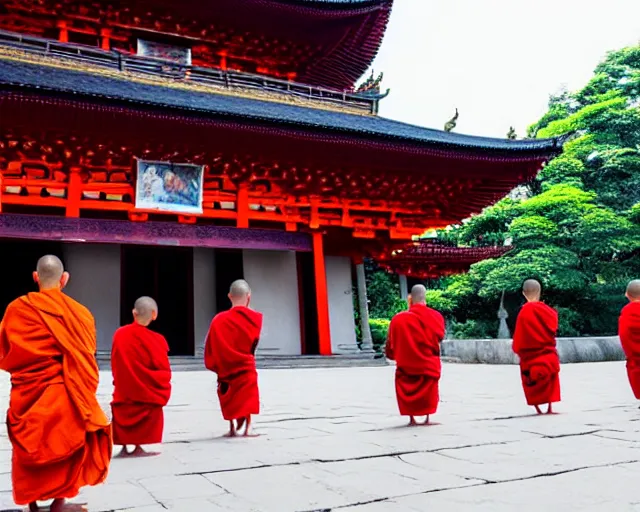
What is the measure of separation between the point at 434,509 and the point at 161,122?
29.9 feet

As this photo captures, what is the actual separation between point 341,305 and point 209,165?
481 cm

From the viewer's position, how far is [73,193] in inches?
429

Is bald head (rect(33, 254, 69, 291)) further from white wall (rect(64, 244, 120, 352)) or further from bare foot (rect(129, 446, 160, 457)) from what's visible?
white wall (rect(64, 244, 120, 352))

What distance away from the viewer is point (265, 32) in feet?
48.4

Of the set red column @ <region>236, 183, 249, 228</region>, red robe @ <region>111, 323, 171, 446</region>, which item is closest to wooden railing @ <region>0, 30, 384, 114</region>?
red column @ <region>236, 183, 249, 228</region>

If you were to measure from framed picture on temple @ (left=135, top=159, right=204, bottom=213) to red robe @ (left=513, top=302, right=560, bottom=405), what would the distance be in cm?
752

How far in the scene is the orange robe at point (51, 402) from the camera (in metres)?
2.60

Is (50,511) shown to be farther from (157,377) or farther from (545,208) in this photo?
(545,208)

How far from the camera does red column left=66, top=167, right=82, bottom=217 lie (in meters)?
10.8

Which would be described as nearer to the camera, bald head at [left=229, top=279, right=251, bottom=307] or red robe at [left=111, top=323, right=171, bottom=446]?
red robe at [left=111, top=323, right=171, bottom=446]

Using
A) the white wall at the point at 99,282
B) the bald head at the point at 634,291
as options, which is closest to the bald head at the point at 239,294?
the bald head at the point at 634,291

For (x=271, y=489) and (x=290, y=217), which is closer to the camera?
(x=271, y=489)

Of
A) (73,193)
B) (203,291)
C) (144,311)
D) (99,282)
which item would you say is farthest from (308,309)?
(144,311)

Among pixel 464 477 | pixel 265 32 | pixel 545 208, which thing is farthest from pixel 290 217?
pixel 545 208
